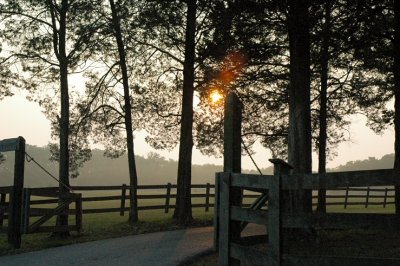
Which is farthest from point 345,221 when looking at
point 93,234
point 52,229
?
point 93,234

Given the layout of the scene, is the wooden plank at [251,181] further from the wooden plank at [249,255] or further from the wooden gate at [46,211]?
the wooden gate at [46,211]

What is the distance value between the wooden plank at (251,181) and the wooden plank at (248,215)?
0.96ft

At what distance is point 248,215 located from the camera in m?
5.86

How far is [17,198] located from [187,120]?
7.26m

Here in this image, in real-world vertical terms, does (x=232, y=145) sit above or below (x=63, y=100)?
below

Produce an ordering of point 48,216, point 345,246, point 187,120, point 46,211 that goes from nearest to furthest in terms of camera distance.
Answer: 1. point 345,246
2. point 48,216
3. point 46,211
4. point 187,120

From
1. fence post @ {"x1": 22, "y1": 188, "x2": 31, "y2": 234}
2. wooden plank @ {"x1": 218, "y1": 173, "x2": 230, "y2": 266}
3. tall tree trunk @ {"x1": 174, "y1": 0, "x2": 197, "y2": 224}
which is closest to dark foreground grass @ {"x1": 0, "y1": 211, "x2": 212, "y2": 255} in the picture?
fence post @ {"x1": 22, "y1": 188, "x2": 31, "y2": 234}

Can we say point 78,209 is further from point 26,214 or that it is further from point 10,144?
point 10,144

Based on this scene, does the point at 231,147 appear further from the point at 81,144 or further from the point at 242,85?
the point at 81,144

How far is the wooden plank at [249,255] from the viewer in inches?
211

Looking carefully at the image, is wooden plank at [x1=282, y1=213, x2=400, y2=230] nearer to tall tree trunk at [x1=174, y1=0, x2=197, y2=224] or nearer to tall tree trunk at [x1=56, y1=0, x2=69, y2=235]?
tall tree trunk at [x1=56, y1=0, x2=69, y2=235]

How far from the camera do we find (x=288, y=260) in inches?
197

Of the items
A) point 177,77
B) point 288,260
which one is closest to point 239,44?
point 177,77

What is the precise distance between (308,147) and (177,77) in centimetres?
853
